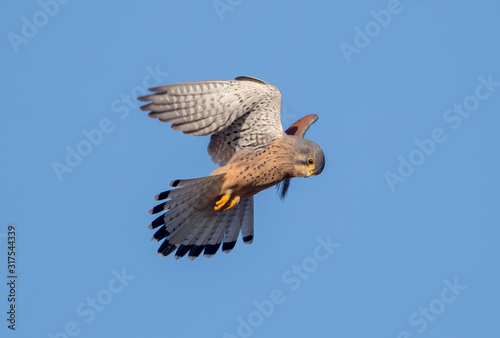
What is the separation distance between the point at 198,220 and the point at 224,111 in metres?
2.04

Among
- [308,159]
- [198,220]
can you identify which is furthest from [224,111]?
[198,220]

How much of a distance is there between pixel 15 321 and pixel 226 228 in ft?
9.93

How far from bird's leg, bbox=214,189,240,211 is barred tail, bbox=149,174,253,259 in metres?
0.09

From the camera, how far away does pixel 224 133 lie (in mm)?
10828

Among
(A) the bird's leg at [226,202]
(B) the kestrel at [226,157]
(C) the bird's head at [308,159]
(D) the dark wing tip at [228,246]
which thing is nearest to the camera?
(B) the kestrel at [226,157]

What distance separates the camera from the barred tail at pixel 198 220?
10.9 m

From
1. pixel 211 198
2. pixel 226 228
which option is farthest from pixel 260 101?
pixel 226 228

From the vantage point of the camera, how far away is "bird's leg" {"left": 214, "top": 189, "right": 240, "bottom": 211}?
1084cm

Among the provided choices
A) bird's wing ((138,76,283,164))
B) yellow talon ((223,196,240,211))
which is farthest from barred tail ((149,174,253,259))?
bird's wing ((138,76,283,164))

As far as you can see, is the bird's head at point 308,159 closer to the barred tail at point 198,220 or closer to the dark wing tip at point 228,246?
the barred tail at point 198,220

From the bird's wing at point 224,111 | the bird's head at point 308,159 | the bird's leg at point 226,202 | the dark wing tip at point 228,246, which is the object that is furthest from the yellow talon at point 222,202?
the dark wing tip at point 228,246

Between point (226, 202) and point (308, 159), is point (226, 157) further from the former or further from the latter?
point (308, 159)

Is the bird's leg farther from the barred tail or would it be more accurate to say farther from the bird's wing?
the bird's wing

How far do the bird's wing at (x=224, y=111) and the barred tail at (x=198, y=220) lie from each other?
48 cm
